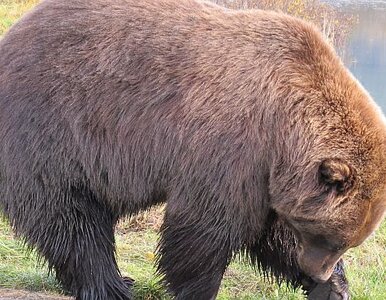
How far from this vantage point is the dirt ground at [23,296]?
15.2ft

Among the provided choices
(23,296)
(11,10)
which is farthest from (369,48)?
(23,296)

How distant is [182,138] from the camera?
3900mm

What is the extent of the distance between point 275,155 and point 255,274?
1791 mm

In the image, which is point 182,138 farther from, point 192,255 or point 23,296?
point 23,296

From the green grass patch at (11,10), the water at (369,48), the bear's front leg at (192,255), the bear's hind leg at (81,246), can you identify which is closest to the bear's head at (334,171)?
the bear's front leg at (192,255)

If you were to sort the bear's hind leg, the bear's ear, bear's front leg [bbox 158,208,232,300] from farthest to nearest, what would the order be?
the bear's hind leg
bear's front leg [bbox 158,208,232,300]
the bear's ear

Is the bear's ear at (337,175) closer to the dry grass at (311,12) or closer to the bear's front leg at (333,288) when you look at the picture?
the bear's front leg at (333,288)

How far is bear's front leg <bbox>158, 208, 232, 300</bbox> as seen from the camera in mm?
3875

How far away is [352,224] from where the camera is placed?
3697 mm

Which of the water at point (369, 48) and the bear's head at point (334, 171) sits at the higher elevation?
the bear's head at point (334, 171)

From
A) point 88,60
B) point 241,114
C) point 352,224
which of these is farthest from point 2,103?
point 352,224

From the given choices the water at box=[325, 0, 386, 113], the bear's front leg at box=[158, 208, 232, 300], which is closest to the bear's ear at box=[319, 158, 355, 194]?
the bear's front leg at box=[158, 208, 232, 300]

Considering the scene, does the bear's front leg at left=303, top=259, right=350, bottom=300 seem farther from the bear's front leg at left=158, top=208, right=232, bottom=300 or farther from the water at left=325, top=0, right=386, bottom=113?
the water at left=325, top=0, right=386, bottom=113

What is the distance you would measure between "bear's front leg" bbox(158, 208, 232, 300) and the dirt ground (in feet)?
3.31
